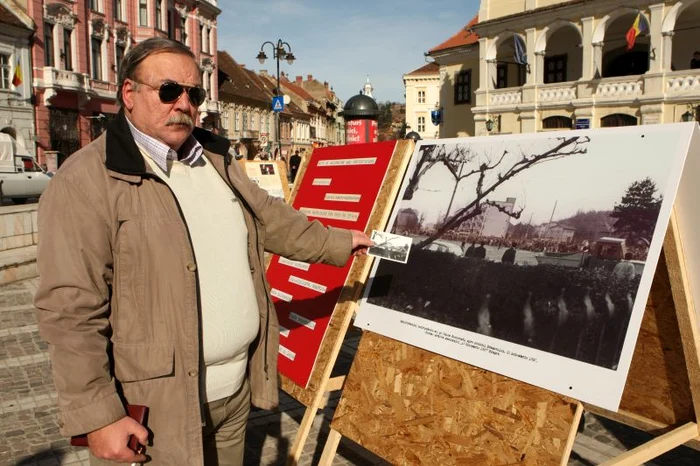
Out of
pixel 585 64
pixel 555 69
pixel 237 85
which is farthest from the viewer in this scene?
pixel 237 85

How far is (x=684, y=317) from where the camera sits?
100.0 inches

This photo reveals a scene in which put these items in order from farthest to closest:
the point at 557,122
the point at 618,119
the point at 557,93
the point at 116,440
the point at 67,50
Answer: the point at 67,50 → the point at 557,122 → the point at 557,93 → the point at 618,119 → the point at 116,440

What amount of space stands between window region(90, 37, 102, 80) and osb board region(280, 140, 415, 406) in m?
35.4

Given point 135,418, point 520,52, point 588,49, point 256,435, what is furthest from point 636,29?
point 135,418

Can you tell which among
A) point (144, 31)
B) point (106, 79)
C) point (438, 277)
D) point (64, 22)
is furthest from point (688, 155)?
point (144, 31)

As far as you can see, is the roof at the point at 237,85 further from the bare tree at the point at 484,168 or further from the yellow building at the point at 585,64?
the bare tree at the point at 484,168

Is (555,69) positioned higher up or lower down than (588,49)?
lower down

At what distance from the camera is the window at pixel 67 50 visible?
32.2 metres

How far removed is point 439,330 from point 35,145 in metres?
31.6

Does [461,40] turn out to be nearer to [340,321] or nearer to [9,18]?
[9,18]
